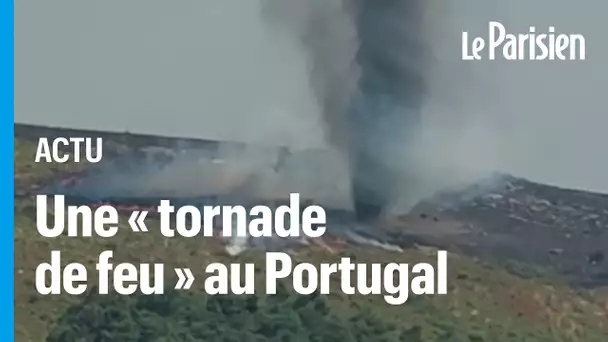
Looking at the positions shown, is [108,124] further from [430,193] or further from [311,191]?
[430,193]

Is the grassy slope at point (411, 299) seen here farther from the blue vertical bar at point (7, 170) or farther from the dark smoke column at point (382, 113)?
the dark smoke column at point (382, 113)

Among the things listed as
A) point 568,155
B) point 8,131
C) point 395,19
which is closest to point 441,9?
point 395,19

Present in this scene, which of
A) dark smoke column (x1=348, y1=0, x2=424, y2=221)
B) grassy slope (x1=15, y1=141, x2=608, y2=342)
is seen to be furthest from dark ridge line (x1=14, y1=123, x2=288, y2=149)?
dark smoke column (x1=348, y1=0, x2=424, y2=221)

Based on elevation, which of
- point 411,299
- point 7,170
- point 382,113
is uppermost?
point 382,113

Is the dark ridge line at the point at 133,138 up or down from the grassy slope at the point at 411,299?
up

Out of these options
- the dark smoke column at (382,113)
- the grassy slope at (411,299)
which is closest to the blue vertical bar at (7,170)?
the grassy slope at (411,299)

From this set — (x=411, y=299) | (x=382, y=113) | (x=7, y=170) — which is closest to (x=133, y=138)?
(x=7, y=170)

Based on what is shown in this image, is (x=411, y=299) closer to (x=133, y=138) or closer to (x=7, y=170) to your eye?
(x=133, y=138)
